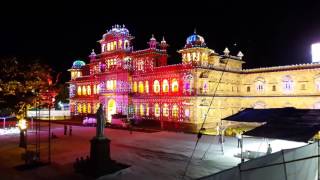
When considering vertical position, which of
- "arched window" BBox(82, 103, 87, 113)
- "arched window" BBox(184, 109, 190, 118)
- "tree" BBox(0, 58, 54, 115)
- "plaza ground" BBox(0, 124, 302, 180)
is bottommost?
"plaza ground" BBox(0, 124, 302, 180)

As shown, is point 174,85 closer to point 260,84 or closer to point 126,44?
point 126,44

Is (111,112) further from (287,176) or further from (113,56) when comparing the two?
(287,176)

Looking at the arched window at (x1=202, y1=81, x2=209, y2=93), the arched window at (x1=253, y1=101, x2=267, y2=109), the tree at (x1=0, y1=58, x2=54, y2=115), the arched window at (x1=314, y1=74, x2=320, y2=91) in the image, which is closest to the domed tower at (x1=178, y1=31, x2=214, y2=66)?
the arched window at (x1=202, y1=81, x2=209, y2=93)

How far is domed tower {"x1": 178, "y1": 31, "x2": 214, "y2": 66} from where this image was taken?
37156mm

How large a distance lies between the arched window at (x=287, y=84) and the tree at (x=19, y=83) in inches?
1123

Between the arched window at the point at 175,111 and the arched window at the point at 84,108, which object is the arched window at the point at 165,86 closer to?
the arched window at the point at 175,111

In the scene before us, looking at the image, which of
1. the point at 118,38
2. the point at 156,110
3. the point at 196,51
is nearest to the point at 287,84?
the point at 196,51

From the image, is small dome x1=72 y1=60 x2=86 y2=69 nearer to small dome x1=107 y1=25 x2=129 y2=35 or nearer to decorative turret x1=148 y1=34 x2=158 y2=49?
small dome x1=107 y1=25 x2=129 y2=35

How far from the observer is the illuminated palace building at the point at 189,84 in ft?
121

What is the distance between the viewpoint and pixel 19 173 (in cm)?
1609

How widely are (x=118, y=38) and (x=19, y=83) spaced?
23.6m

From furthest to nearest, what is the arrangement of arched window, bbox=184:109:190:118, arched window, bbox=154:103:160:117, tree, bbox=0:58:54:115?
arched window, bbox=154:103:160:117 < arched window, bbox=184:109:190:118 < tree, bbox=0:58:54:115

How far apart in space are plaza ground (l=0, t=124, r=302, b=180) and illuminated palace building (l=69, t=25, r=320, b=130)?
11.0 meters

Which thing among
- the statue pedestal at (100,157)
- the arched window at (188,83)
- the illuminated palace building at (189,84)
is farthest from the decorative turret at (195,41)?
the statue pedestal at (100,157)
